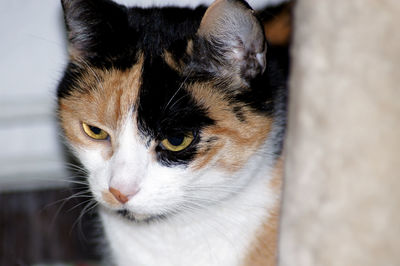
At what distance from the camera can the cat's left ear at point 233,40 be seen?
118 centimetres

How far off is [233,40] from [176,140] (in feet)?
0.90

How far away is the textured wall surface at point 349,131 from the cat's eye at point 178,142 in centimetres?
43

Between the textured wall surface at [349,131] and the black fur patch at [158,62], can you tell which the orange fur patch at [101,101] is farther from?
the textured wall surface at [349,131]

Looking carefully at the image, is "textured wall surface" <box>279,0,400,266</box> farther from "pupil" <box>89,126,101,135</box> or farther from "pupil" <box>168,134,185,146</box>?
"pupil" <box>89,126,101,135</box>

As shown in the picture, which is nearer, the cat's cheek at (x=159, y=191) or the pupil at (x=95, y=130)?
the cat's cheek at (x=159, y=191)

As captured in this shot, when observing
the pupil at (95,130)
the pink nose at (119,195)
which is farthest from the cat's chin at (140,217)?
the pupil at (95,130)

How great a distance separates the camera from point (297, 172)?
0.93m

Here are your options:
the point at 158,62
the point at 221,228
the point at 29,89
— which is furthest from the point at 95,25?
the point at 29,89

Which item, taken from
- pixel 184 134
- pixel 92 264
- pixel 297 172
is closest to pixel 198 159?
pixel 184 134

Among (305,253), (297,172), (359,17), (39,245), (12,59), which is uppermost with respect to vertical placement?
(359,17)

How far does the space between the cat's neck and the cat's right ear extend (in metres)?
0.49

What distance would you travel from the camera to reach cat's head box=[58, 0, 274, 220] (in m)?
1.27

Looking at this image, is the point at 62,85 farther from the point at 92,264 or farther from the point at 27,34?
the point at 92,264

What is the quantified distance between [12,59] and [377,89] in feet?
5.56
